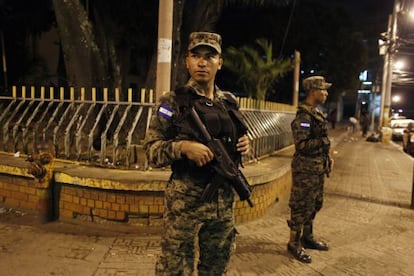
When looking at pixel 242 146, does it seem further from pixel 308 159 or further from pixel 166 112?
pixel 308 159

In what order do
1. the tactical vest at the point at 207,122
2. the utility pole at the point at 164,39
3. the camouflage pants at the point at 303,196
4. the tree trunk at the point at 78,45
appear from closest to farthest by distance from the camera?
the tactical vest at the point at 207,122
the camouflage pants at the point at 303,196
the utility pole at the point at 164,39
the tree trunk at the point at 78,45

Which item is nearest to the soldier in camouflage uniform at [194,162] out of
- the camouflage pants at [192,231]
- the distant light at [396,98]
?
the camouflage pants at [192,231]

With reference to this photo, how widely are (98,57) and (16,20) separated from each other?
10026 mm

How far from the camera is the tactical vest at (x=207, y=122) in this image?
2.17m

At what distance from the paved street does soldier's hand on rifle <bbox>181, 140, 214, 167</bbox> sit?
1.68m

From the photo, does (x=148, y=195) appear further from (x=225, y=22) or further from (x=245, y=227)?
(x=225, y=22)

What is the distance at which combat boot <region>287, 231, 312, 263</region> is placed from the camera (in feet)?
12.2

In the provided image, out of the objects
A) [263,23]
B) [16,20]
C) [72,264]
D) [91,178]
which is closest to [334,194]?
[91,178]

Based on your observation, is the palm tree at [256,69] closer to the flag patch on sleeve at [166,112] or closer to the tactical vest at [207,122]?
the tactical vest at [207,122]

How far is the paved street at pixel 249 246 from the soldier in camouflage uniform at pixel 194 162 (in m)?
1.12

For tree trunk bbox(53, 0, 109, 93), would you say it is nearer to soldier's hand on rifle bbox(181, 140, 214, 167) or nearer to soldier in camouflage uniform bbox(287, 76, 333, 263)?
soldier in camouflage uniform bbox(287, 76, 333, 263)

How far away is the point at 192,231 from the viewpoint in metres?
2.32

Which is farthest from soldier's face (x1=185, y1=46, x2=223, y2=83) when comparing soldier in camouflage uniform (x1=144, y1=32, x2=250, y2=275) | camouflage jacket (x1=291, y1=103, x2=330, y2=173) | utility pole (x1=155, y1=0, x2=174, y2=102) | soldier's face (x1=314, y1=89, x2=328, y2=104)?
utility pole (x1=155, y1=0, x2=174, y2=102)

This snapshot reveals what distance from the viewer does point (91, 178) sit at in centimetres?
415
